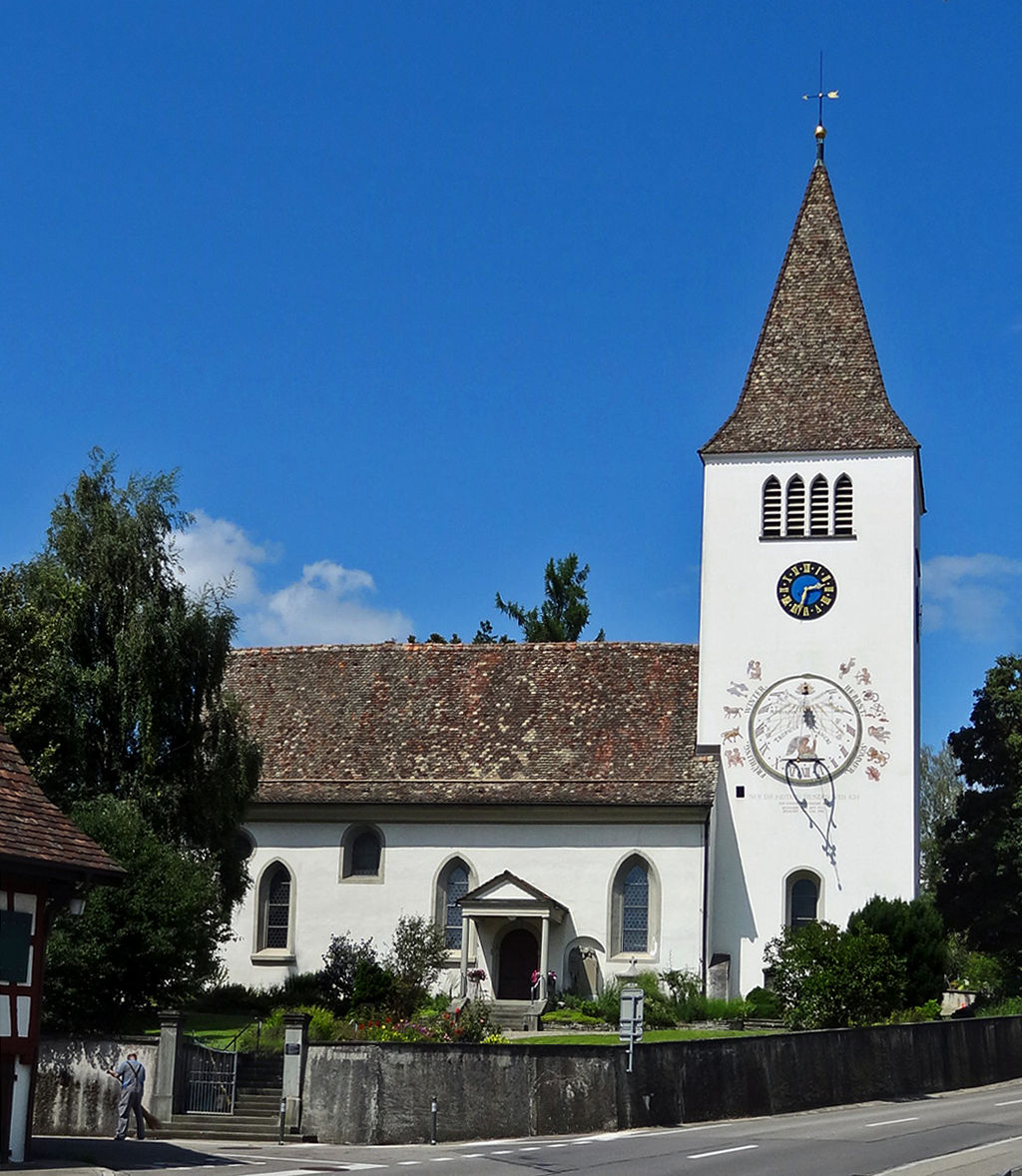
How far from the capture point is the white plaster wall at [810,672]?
4625 cm

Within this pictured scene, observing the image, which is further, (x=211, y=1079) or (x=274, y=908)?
(x=274, y=908)

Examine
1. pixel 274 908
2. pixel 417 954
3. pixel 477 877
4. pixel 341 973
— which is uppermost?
pixel 477 877

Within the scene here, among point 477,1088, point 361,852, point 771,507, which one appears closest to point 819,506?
point 771,507

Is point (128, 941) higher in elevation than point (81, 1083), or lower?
higher

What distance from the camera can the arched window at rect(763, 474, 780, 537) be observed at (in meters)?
49.5

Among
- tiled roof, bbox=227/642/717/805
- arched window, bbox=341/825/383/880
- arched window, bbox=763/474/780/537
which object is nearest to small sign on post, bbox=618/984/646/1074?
tiled roof, bbox=227/642/717/805

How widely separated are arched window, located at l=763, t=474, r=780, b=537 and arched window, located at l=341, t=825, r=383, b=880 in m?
14.4

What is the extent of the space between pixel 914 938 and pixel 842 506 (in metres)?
13.0

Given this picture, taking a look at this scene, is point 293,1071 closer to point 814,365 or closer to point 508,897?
point 508,897

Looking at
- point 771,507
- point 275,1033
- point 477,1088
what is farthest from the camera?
point 771,507

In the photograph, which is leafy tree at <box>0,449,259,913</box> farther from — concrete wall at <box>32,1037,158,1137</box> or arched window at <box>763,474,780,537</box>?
arched window at <box>763,474,780,537</box>

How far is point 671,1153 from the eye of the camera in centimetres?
2445

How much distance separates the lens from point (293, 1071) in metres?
28.7

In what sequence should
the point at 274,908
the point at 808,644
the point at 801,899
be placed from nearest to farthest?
the point at 801,899, the point at 808,644, the point at 274,908
